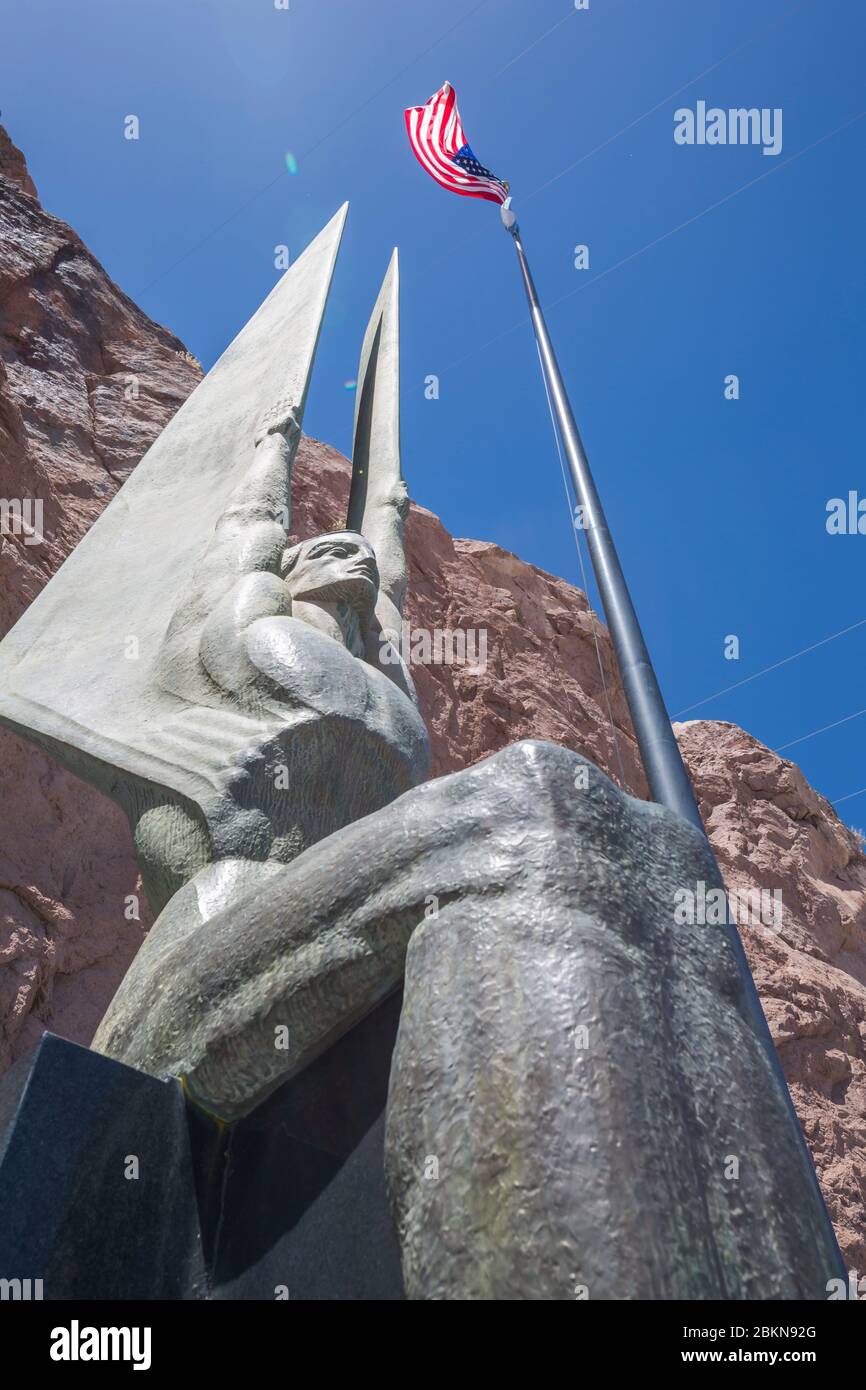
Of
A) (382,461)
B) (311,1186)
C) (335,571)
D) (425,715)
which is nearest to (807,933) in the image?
(425,715)

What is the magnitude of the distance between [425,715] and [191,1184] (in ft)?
18.6

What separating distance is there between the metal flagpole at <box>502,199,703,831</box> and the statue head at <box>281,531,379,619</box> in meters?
0.90

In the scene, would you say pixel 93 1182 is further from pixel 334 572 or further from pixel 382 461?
pixel 382 461

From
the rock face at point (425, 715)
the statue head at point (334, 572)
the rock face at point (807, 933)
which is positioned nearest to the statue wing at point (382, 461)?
the statue head at point (334, 572)

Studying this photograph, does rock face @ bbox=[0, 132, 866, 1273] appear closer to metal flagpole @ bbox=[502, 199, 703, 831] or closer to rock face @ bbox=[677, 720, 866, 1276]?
rock face @ bbox=[677, 720, 866, 1276]

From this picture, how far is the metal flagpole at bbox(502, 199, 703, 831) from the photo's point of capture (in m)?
3.05

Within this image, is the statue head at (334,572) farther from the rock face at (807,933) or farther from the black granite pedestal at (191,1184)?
the rock face at (807,933)

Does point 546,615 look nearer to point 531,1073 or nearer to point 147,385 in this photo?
point 147,385

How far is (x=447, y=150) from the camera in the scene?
7.33 metres

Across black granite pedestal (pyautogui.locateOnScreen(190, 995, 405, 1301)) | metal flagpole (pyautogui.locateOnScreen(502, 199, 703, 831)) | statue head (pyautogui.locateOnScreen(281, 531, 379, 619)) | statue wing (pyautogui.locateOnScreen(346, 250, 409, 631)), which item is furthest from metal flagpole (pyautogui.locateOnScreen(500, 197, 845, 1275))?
statue head (pyautogui.locateOnScreen(281, 531, 379, 619))

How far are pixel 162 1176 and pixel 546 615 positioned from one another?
26.3 feet

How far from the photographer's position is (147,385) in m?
7.53

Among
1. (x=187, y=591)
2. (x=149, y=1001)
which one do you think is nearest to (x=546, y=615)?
(x=187, y=591)

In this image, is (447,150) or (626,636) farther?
(447,150)
